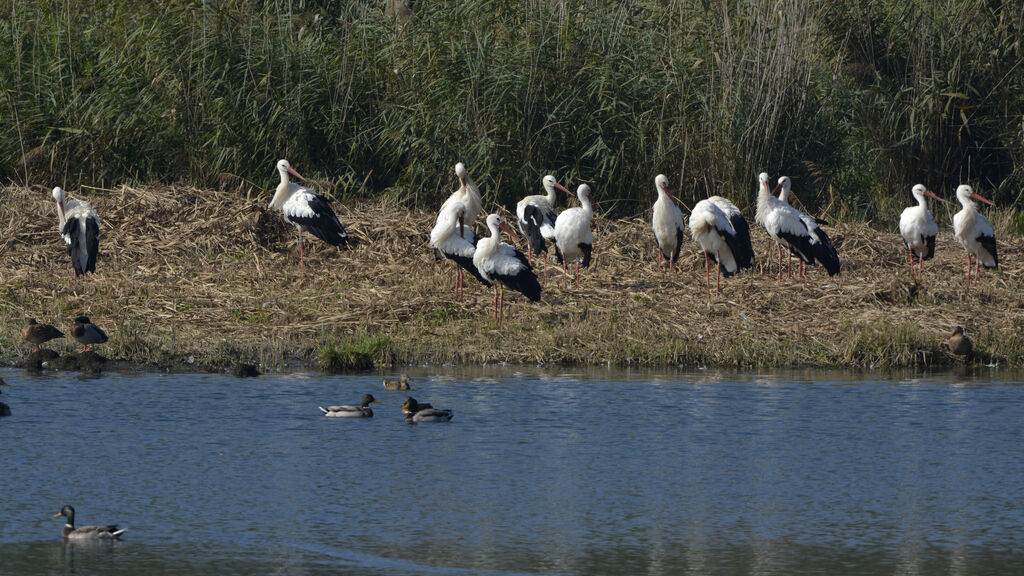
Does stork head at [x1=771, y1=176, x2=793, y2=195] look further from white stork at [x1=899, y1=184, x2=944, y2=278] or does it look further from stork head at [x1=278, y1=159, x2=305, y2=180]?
stork head at [x1=278, y1=159, x2=305, y2=180]

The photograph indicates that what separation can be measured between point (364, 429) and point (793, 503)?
2.98 m

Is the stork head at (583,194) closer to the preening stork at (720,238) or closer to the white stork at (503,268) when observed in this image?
the preening stork at (720,238)

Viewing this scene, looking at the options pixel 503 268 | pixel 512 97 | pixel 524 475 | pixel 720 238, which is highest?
pixel 512 97

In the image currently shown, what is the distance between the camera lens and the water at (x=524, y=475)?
21.6 ft

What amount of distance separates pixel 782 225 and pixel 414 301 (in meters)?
3.94

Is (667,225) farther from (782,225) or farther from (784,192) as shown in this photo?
(784,192)

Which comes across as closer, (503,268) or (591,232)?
(503,268)

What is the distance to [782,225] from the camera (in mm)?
14820

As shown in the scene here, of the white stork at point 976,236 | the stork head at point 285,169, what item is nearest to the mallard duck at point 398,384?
the stork head at point 285,169

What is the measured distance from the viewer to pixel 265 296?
14031 mm

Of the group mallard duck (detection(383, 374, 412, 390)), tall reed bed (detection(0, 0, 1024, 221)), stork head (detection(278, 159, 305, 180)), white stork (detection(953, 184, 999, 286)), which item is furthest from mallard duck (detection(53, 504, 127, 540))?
tall reed bed (detection(0, 0, 1024, 221))

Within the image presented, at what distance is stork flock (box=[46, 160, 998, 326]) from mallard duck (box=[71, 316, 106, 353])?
287 centimetres

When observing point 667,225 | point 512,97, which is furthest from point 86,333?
point 512,97

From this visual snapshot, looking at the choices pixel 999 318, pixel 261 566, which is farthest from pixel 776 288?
pixel 261 566
